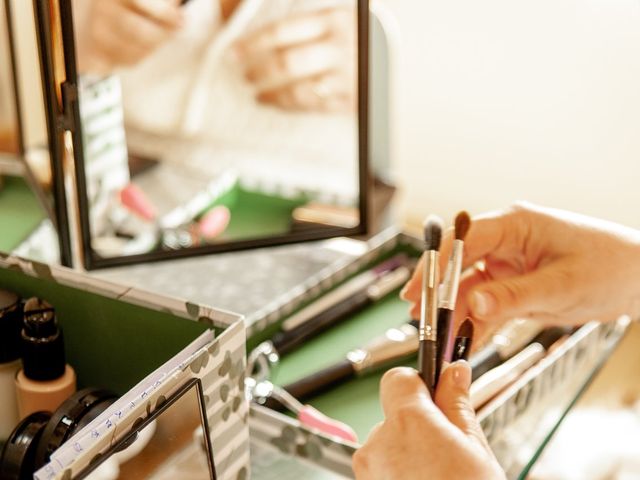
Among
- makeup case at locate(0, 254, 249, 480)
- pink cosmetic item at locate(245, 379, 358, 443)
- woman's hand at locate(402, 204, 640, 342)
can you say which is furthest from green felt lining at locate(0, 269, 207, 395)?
woman's hand at locate(402, 204, 640, 342)

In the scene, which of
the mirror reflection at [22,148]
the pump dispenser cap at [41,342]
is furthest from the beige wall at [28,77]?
the pump dispenser cap at [41,342]

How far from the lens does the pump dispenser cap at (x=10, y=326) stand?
53cm

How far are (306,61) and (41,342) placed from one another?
40 centimetres

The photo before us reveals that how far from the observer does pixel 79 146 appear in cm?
63

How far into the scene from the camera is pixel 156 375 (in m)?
0.46

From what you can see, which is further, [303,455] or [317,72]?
[317,72]

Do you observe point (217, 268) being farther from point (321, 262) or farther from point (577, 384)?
point (577, 384)

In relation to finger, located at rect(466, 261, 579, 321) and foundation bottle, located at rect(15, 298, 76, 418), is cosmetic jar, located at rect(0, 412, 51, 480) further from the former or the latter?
finger, located at rect(466, 261, 579, 321)

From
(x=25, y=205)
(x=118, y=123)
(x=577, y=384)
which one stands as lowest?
(x=577, y=384)

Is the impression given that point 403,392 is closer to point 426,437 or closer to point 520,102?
point 426,437

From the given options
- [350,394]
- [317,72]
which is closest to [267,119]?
[317,72]

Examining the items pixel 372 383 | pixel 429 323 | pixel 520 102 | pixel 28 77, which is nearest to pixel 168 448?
pixel 429 323

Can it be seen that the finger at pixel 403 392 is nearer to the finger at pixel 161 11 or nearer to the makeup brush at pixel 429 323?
the makeup brush at pixel 429 323

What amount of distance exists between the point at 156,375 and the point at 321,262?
44 centimetres
